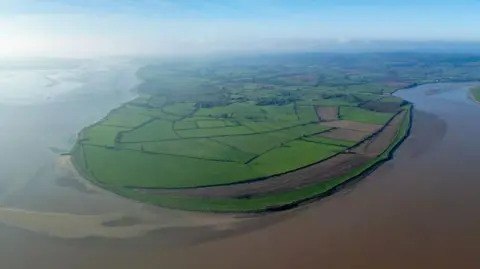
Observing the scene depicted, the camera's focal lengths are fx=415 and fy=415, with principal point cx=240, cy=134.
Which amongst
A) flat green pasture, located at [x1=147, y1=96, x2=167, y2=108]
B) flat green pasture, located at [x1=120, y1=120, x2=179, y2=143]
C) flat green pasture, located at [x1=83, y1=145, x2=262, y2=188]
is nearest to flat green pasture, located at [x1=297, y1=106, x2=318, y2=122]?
flat green pasture, located at [x1=120, y1=120, x2=179, y2=143]

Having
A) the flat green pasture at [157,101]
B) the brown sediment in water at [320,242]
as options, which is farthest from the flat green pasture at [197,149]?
the flat green pasture at [157,101]

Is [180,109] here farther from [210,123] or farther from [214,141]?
[214,141]

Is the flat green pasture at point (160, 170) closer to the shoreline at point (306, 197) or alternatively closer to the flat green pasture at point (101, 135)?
the shoreline at point (306, 197)

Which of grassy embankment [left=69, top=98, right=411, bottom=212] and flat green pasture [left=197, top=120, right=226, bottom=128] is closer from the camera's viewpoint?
grassy embankment [left=69, top=98, right=411, bottom=212]

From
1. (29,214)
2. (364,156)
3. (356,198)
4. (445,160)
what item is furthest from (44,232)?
(445,160)

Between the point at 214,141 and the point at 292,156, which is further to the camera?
the point at 214,141

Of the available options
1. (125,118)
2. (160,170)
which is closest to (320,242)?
(160,170)

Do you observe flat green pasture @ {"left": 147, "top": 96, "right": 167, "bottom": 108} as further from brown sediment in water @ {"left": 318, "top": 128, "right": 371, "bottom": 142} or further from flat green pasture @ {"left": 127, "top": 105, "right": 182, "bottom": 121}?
brown sediment in water @ {"left": 318, "top": 128, "right": 371, "bottom": 142}
